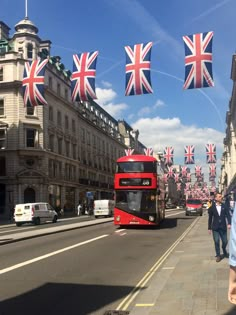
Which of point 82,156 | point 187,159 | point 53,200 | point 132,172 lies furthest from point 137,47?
point 82,156

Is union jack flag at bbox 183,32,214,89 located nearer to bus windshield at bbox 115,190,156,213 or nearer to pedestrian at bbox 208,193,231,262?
bus windshield at bbox 115,190,156,213

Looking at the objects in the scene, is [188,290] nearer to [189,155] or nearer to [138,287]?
[138,287]

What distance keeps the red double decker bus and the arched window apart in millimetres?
36490

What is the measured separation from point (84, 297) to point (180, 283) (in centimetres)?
182

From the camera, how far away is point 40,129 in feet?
216

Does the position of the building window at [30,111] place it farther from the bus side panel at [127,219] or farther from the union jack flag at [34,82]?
the bus side panel at [127,219]

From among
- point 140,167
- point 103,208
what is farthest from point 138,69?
point 103,208

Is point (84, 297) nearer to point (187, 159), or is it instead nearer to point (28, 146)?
point (187, 159)

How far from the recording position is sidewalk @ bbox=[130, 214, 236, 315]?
23.0 feet

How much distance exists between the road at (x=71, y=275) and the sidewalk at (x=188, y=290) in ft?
1.67

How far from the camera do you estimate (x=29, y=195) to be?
63.8m

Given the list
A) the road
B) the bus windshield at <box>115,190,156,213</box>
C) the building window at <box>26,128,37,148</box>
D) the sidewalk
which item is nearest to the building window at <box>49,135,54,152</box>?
the building window at <box>26,128,37,148</box>

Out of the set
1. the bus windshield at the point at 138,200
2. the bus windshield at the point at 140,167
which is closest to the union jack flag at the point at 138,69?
the bus windshield at the point at 140,167

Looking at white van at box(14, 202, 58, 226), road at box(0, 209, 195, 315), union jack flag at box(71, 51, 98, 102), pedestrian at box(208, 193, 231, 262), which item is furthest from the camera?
white van at box(14, 202, 58, 226)
